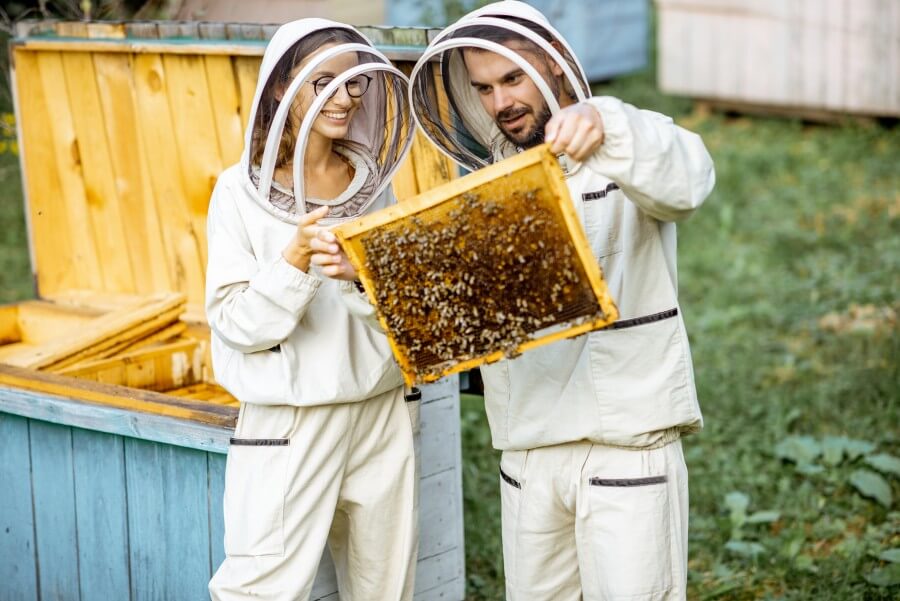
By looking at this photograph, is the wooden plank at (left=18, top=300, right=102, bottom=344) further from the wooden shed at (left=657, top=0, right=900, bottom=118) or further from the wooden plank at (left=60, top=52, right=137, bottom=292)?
the wooden shed at (left=657, top=0, right=900, bottom=118)

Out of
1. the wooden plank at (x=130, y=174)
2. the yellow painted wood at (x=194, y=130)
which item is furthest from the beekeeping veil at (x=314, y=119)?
the wooden plank at (x=130, y=174)

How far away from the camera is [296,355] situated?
8.82 feet

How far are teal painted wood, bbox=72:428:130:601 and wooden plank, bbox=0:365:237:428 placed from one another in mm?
110

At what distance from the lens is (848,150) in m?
9.12

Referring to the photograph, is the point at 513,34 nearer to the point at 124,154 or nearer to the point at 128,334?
Result: the point at 128,334

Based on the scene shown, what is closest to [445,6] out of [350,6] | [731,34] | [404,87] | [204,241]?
[204,241]

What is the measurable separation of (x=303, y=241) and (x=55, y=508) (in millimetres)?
1493

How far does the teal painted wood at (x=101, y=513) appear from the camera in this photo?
3250mm

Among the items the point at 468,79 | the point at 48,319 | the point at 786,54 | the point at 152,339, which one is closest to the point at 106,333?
the point at 152,339

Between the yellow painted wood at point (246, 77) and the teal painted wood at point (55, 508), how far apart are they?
47.6 inches

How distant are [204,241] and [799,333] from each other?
365cm

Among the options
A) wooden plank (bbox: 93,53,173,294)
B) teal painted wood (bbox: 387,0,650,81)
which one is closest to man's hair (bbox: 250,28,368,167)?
wooden plank (bbox: 93,53,173,294)

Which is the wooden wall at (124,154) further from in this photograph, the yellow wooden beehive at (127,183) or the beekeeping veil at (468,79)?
the beekeeping veil at (468,79)

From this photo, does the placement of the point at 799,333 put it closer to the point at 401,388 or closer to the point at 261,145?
A: the point at 401,388
